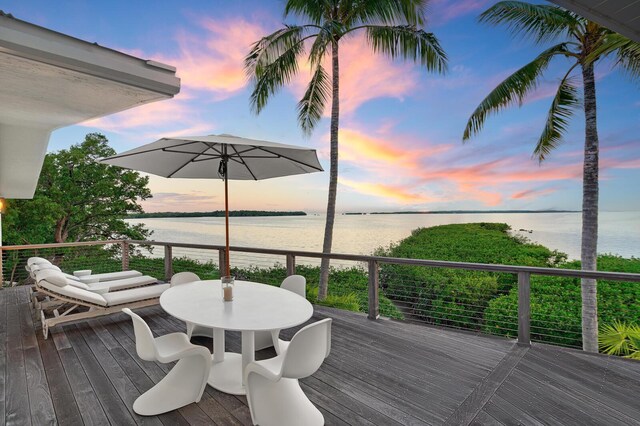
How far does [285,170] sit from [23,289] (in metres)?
6.06

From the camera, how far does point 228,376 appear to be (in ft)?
9.07

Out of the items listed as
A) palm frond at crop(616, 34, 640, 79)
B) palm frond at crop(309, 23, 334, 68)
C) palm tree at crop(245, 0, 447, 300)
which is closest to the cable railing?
palm tree at crop(245, 0, 447, 300)

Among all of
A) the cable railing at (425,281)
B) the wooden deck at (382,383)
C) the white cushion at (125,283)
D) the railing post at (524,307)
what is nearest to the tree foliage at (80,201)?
the cable railing at (425,281)

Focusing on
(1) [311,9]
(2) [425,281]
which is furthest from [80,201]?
(2) [425,281]

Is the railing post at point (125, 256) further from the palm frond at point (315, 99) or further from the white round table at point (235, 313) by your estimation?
the palm frond at point (315, 99)

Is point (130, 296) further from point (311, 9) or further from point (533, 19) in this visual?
point (533, 19)

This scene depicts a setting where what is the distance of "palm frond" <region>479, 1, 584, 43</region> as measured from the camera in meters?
6.23

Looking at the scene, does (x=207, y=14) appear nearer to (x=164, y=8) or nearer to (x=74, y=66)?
(x=164, y=8)

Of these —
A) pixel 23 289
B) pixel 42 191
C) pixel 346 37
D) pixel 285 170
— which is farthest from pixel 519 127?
pixel 42 191

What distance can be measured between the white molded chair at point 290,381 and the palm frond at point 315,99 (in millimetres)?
7225

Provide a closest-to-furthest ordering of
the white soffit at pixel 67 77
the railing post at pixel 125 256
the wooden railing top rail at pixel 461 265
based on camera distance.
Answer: the white soffit at pixel 67 77
the wooden railing top rail at pixel 461 265
the railing post at pixel 125 256

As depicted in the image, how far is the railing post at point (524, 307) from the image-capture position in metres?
3.43

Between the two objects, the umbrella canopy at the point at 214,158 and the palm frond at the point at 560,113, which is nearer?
the umbrella canopy at the point at 214,158

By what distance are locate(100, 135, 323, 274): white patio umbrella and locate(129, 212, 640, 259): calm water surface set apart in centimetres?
438
